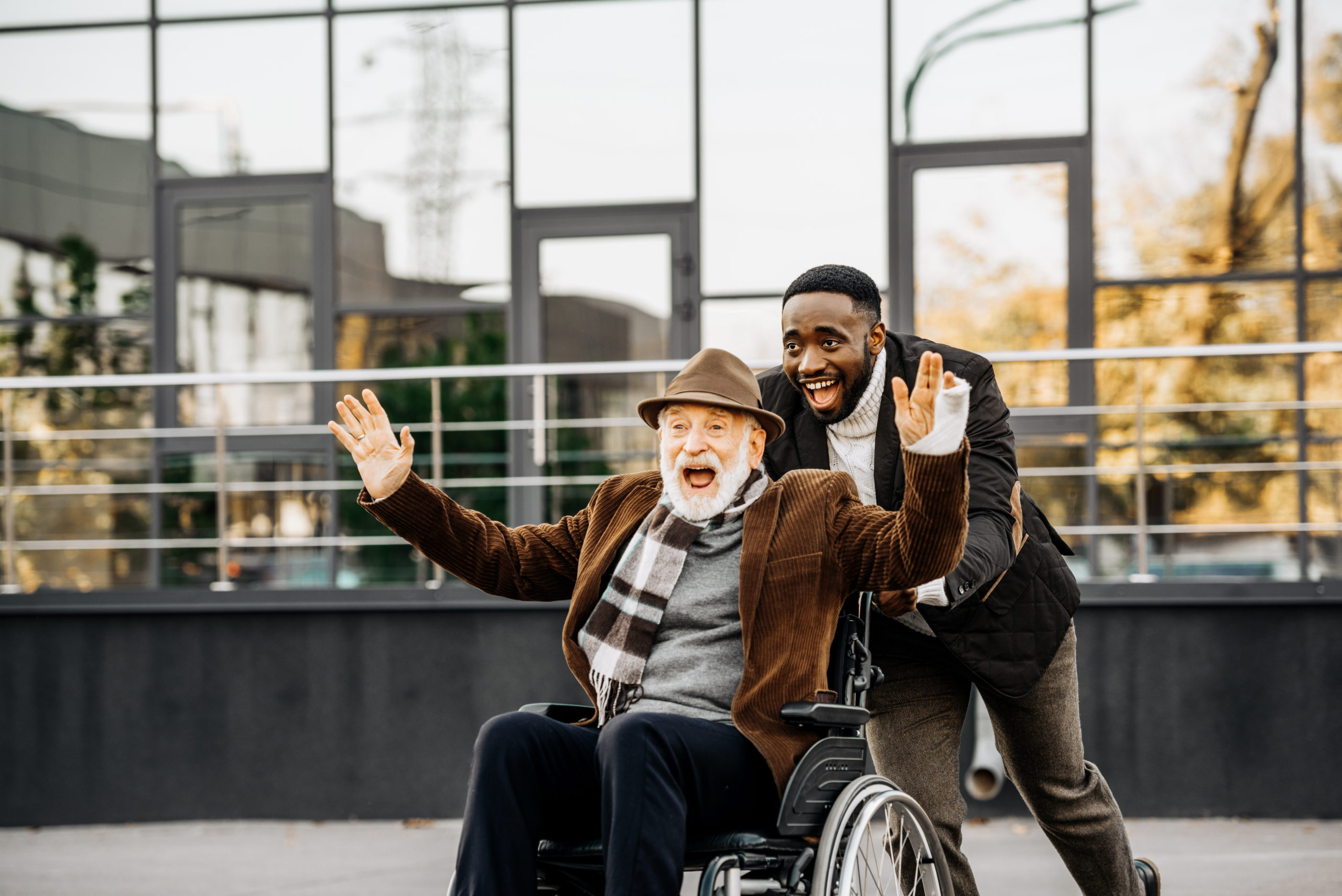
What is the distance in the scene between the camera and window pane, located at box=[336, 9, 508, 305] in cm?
797

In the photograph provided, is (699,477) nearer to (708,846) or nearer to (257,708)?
(708,846)

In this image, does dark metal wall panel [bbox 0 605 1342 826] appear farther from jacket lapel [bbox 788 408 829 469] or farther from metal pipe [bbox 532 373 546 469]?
jacket lapel [bbox 788 408 829 469]

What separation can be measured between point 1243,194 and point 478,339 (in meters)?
4.55

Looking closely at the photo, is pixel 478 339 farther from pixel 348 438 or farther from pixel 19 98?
pixel 348 438

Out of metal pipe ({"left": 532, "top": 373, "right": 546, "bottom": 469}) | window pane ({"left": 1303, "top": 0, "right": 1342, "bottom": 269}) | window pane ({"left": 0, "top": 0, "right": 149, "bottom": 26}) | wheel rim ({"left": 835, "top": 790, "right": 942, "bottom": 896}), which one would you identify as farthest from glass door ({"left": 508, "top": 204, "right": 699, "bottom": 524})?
wheel rim ({"left": 835, "top": 790, "right": 942, "bottom": 896})

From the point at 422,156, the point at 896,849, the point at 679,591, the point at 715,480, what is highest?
the point at 422,156

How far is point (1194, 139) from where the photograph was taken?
23.9 feet

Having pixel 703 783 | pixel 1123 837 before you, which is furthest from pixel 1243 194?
pixel 703 783

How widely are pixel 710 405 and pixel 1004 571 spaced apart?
75 centimetres

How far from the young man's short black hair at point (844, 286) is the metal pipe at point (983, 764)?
228cm

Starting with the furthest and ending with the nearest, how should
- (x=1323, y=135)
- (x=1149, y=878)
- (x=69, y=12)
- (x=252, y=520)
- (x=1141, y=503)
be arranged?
(x=69, y=12) → (x=252, y=520) → (x=1323, y=135) → (x=1141, y=503) → (x=1149, y=878)

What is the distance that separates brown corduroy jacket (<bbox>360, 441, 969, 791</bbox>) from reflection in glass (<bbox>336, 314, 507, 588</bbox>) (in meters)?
4.42

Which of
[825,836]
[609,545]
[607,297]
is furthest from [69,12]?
[825,836]

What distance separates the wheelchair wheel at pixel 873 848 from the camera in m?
2.52
